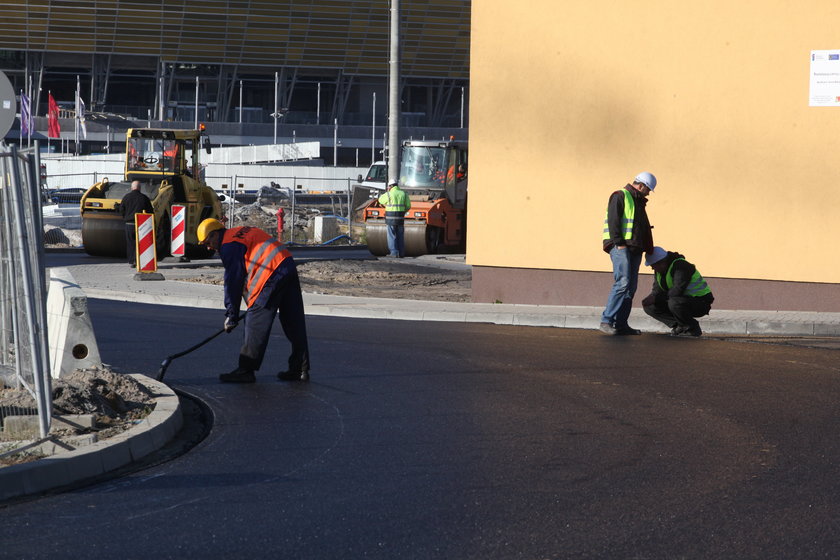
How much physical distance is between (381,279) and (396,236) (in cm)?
393

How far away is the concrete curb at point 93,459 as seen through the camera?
655 centimetres

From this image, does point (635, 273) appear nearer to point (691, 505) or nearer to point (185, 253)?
point (691, 505)

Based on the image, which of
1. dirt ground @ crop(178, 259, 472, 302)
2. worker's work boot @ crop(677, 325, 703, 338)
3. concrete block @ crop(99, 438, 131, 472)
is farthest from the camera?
dirt ground @ crop(178, 259, 472, 302)

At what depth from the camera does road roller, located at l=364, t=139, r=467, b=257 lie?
2750 cm

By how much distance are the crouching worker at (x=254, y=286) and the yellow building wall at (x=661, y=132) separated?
285 inches

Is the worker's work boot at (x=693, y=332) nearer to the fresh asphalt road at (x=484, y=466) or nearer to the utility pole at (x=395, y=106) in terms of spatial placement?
the fresh asphalt road at (x=484, y=466)

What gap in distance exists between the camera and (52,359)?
9812 mm

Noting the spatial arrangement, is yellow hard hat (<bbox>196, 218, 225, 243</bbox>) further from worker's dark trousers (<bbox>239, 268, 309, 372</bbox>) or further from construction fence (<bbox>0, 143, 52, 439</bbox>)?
construction fence (<bbox>0, 143, 52, 439</bbox>)

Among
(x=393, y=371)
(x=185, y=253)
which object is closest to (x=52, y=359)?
(x=393, y=371)

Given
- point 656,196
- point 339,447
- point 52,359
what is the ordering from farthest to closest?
point 656,196 → point 52,359 → point 339,447

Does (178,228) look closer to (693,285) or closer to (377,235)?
(377,235)

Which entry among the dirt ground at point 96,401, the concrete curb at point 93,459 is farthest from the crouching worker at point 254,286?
the concrete curb at point 93,459

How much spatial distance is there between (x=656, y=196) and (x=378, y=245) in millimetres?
11881

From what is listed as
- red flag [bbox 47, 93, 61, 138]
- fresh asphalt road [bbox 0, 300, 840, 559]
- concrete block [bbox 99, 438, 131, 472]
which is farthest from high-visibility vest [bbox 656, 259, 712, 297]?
red flag [bbox 47, 93, 61, 138]
